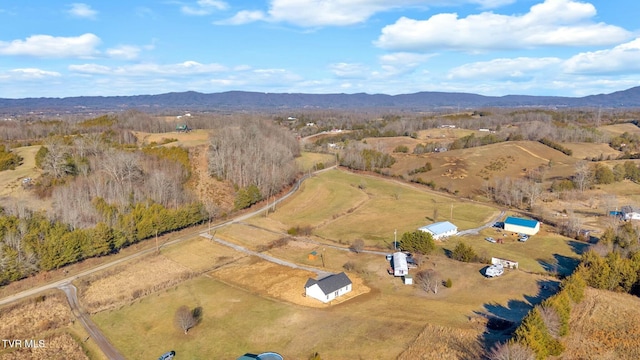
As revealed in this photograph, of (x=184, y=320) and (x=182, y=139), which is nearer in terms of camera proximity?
(x=184, y=320)

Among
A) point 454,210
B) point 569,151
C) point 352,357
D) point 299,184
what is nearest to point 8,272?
point 352,357

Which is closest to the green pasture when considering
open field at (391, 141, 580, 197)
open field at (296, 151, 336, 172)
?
open field at (391, 141, 580, 197)

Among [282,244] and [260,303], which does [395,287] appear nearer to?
[260,303]

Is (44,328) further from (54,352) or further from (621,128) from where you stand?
(621,128)

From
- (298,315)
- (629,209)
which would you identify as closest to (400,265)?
(298,315)

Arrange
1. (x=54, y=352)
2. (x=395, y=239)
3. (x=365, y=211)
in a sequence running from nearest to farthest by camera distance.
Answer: (x=54, y=352) < (x=395, y=239) < (x=365, y=211)
